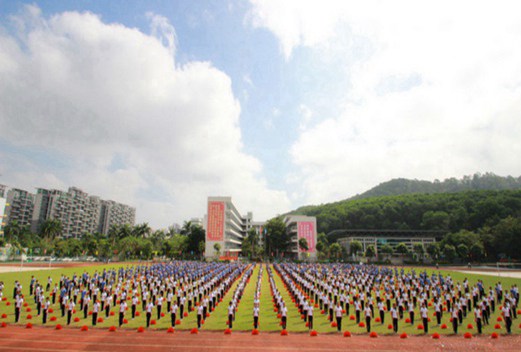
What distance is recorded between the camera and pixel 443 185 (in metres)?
141

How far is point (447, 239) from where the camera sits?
59094mm

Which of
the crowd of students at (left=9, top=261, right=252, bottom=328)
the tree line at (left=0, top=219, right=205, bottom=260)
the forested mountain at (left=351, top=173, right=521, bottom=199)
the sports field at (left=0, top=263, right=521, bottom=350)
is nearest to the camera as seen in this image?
the sports field at (left=0, top=263, right=521, bottom=350)

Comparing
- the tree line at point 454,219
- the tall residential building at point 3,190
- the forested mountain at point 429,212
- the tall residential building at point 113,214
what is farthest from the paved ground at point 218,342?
the tall residential building at point 113,214

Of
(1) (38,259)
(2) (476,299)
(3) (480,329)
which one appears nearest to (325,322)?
(3) (480,329)

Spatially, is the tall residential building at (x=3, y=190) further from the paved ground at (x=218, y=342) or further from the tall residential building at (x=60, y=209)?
the paved ground at (x=218, y=342)

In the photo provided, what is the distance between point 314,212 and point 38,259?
3241 inches

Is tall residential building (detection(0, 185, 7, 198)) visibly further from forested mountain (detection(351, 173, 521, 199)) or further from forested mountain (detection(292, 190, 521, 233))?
forested mountain (detection(351, 173, 521, 199))

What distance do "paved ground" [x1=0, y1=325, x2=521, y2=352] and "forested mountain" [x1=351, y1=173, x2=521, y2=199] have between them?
436 ft

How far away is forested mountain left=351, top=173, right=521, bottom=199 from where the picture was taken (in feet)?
419

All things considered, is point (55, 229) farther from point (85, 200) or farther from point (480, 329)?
point (480, 329)

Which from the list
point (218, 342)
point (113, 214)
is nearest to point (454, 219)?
point (218, 342)

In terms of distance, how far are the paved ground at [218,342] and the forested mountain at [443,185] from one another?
132997 millimetres

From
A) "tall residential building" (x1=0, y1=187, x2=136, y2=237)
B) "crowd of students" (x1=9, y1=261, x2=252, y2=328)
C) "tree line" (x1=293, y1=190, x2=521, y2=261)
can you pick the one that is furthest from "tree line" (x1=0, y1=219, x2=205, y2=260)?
"crowd of students" (x1=9, y1=261, x2=252, y2=328)

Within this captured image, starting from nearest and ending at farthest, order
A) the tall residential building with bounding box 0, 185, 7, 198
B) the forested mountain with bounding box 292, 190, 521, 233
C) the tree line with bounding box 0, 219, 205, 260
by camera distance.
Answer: the tree line with bounding box 0, 219, 205, 260
the forested mountain with bounding box 292, 190, 521, 233
the tall residential building with bounding box 0, 185, 7, 198
